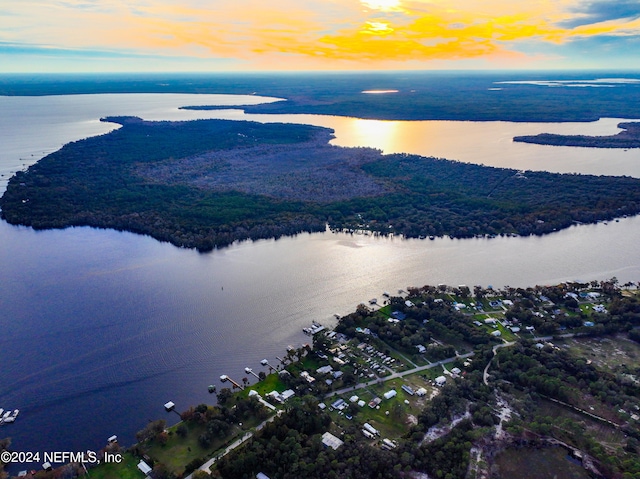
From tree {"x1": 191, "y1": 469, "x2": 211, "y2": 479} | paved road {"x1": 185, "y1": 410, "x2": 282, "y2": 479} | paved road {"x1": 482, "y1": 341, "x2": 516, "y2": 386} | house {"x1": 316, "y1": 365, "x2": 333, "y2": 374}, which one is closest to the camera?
tree {"x1": 191, "y1": 469, "x2": 211, "y2": 479}

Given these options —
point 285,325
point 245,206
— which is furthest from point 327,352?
point 245,206

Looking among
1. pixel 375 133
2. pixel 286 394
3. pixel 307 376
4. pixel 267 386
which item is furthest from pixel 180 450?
pixel 375 133

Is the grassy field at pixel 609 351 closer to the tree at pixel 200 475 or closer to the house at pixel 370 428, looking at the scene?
the house at pixel 370 428

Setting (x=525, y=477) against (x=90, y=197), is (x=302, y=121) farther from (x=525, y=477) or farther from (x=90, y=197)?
(x=525, y=477)

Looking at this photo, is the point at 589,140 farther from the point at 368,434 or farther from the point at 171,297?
the point at 368,434

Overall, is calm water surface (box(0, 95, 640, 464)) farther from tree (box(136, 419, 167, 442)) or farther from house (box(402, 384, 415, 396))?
house (box(402, 384, 415, 396))

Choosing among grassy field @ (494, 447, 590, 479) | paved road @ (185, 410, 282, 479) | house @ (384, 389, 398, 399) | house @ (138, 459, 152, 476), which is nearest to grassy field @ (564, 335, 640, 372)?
grassy field @ (494, 447, 590, 479)
